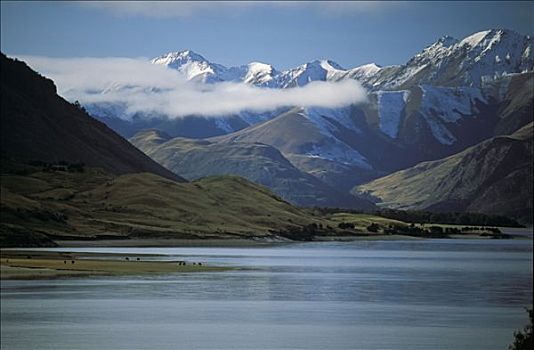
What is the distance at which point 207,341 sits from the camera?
7012 centimetres

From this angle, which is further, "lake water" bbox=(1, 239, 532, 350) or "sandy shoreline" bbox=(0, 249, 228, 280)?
"sandy shoreline" bbox=(0, 249, 228, 280)

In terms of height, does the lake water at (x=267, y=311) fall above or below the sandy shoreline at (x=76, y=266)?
below

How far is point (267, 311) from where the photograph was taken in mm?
89688

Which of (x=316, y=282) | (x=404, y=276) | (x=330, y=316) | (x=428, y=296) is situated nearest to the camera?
(x=330, y=316)

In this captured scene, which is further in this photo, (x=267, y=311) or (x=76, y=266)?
(x=76, y=266)

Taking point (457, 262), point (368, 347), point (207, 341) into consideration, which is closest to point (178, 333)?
point (207, 341)

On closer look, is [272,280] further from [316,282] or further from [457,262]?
[457,262]

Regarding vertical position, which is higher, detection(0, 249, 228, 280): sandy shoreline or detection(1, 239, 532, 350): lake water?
detection(0, 249, 228, 280): sandy shoreline

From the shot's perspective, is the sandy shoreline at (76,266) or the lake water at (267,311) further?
the sandy shoreline at (76,266)

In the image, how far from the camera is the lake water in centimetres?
7006

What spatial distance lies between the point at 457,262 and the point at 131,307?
316 ft

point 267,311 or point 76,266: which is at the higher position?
point 76,266

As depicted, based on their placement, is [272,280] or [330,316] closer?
[330,316]

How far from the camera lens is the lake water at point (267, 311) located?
230ft
